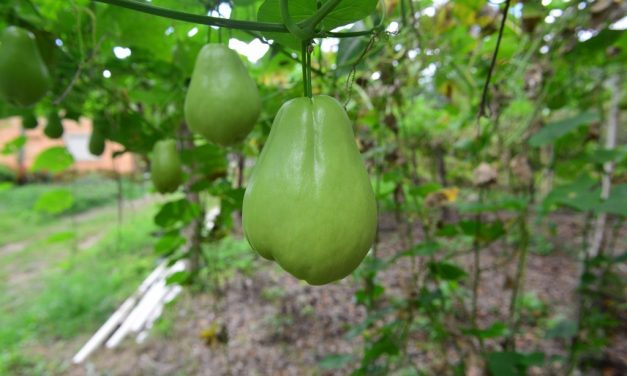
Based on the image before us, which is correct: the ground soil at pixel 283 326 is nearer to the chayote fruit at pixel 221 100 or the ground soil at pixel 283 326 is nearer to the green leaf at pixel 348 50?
the green leaf at pixel 348 50

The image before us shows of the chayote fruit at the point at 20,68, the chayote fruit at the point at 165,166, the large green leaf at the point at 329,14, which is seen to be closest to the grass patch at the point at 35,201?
the chayote fruit at the point at 165,166

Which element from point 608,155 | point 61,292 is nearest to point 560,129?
point 608,155

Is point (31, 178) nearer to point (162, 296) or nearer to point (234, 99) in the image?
point (162, 296)

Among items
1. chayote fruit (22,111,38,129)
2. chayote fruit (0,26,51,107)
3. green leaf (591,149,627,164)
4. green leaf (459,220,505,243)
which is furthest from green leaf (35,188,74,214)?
green leaf (591,149,627,164)

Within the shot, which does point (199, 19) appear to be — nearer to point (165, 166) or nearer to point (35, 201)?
point (165, 166)

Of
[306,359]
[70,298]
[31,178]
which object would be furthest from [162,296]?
[31,178]

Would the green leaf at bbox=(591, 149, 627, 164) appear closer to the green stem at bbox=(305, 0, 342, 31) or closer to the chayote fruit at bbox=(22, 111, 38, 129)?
the green stem at bbox=(305, 0, 342, 31)
